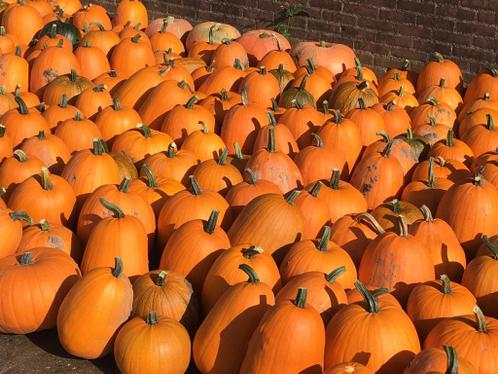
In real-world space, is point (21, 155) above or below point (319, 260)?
above

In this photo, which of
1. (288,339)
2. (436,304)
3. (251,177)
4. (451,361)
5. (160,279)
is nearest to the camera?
(451,361)

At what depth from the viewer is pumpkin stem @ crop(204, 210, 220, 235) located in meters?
3.72

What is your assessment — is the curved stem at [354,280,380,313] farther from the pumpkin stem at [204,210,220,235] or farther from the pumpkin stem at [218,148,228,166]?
the pumpkin stem at [218,148,228,166]

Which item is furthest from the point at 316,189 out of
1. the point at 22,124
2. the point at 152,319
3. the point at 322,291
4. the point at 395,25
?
the point at 395,25

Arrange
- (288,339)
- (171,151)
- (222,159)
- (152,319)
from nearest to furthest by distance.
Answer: (288,339) < (152,319) < (222,159) < (171,151)

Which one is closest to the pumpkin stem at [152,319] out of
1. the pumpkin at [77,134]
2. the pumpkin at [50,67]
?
the pumpkin at [77,134]

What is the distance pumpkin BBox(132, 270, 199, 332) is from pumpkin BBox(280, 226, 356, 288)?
492 millimetres

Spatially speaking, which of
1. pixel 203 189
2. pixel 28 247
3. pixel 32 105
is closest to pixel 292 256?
pixel 203 189

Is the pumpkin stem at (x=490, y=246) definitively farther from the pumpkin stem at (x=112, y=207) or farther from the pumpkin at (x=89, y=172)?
the pumpkin at (x=89, y=172)

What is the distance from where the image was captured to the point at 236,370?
3.27 m

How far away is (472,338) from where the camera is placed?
301cm

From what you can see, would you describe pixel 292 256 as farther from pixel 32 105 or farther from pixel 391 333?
pixel 32 105

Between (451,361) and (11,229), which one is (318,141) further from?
(451,361)

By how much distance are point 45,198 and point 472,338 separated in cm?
242
